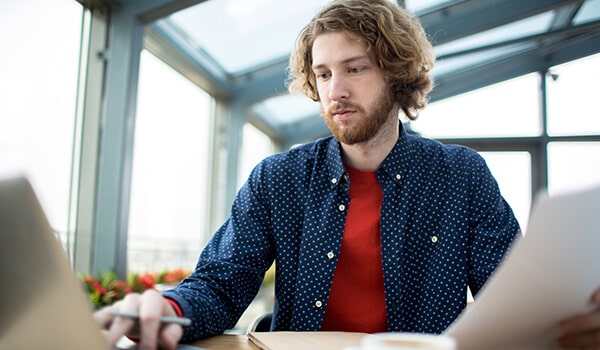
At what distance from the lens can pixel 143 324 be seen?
676mm

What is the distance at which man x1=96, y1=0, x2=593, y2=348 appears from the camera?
1.22m

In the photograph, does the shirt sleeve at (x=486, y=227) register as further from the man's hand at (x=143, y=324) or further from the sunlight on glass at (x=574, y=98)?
the sunlight on glass at (x=574, y=98)

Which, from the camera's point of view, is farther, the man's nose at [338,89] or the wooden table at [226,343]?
the man's nose at [338,89]

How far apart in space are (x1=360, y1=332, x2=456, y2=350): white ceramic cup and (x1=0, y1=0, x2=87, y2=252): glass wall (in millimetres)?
1799

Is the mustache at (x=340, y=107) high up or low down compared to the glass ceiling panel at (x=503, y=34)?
down

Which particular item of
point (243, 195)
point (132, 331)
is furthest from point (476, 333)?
point (243, 195)

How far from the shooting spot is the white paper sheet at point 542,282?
558 millimetres

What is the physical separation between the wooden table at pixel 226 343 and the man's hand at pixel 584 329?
43 centimetres

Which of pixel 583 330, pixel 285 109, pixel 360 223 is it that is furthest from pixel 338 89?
pixel 285 109

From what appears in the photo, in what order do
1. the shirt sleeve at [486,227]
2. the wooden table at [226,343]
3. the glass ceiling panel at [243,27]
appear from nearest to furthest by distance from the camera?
the wooden table at [226,343], the shirt sleeve at [486,227], the glass ceiling panel at [243,27]

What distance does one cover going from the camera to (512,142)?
19.1 feet

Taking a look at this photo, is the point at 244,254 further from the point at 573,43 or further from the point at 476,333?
the point at 573,43

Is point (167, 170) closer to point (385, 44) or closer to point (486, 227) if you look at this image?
point (385, 44)

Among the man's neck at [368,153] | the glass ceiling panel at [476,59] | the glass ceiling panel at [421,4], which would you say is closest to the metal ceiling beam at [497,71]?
the glass ceiling panel at [476,59]
